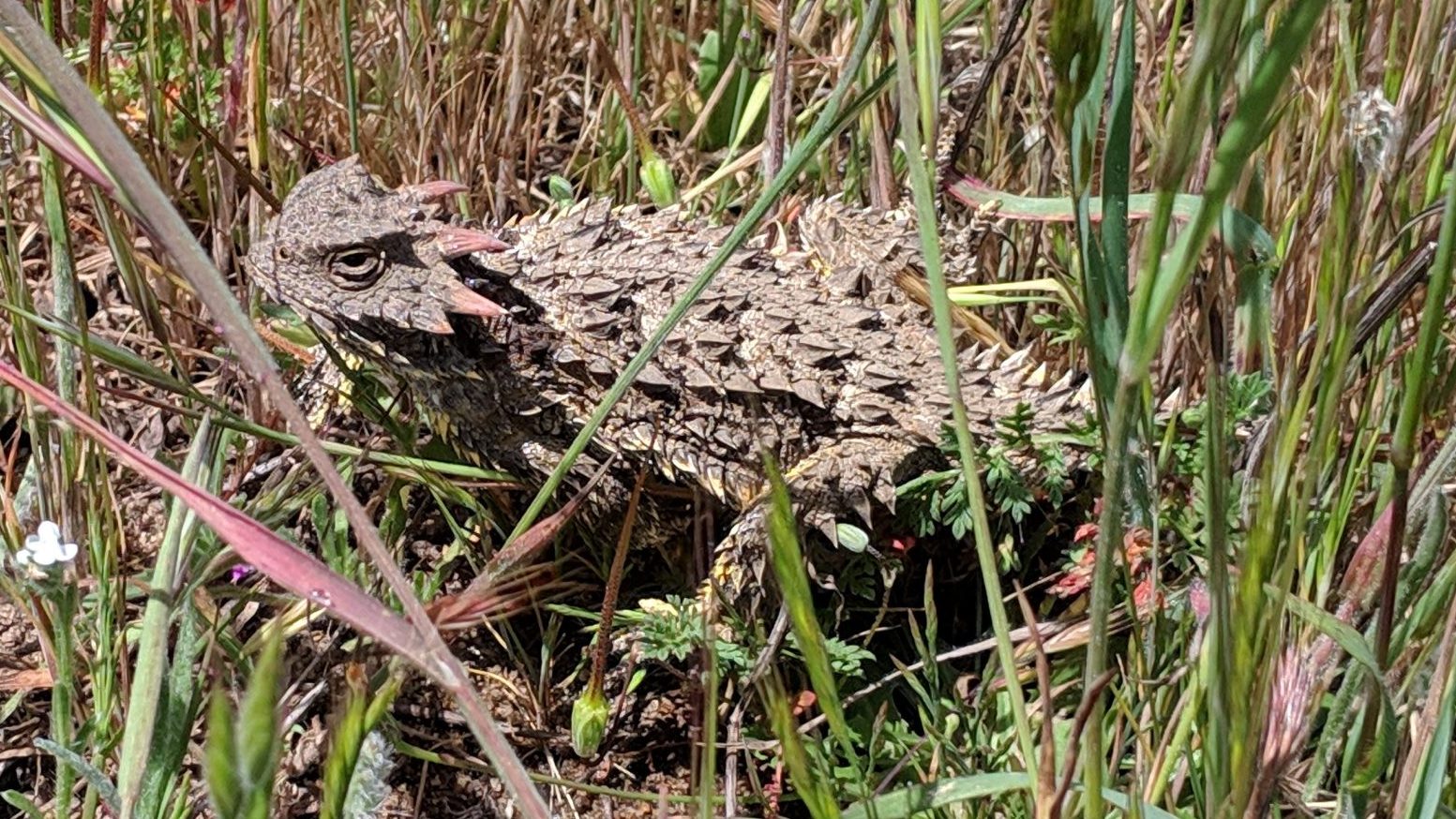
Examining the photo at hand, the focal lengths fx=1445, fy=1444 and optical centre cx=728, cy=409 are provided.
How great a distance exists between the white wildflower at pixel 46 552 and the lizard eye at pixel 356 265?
2.74 feet

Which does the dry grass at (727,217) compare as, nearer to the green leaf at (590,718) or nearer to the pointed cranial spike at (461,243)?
the green leaf at (590,718)

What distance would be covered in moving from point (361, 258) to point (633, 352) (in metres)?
0.52

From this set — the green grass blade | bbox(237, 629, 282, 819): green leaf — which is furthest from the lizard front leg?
bbox(237, 629, 282, 819): green leaf

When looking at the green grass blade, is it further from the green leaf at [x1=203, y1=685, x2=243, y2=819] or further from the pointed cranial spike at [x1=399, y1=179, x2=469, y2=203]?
the pointed cranial spike at [x1=399, y1=179, x2=469, y2=203]

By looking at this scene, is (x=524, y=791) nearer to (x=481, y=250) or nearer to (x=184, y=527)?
(x=184, y=527)

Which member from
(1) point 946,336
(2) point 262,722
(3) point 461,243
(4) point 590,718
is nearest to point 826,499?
(4) point 590,718

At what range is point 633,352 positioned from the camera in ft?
8.86

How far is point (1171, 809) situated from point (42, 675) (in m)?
1.69

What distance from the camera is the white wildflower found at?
1726 mm

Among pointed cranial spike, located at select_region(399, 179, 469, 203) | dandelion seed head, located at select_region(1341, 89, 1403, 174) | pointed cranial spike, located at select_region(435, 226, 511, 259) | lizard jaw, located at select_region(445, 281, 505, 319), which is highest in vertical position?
dandelion seed head, located at select_region(1341, 89, 1403, 174)

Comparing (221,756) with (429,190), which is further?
(429,190)

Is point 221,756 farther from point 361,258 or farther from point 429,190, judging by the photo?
point 429,190

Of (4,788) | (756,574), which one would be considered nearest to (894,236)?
(756,574)

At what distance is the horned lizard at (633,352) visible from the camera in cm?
257
